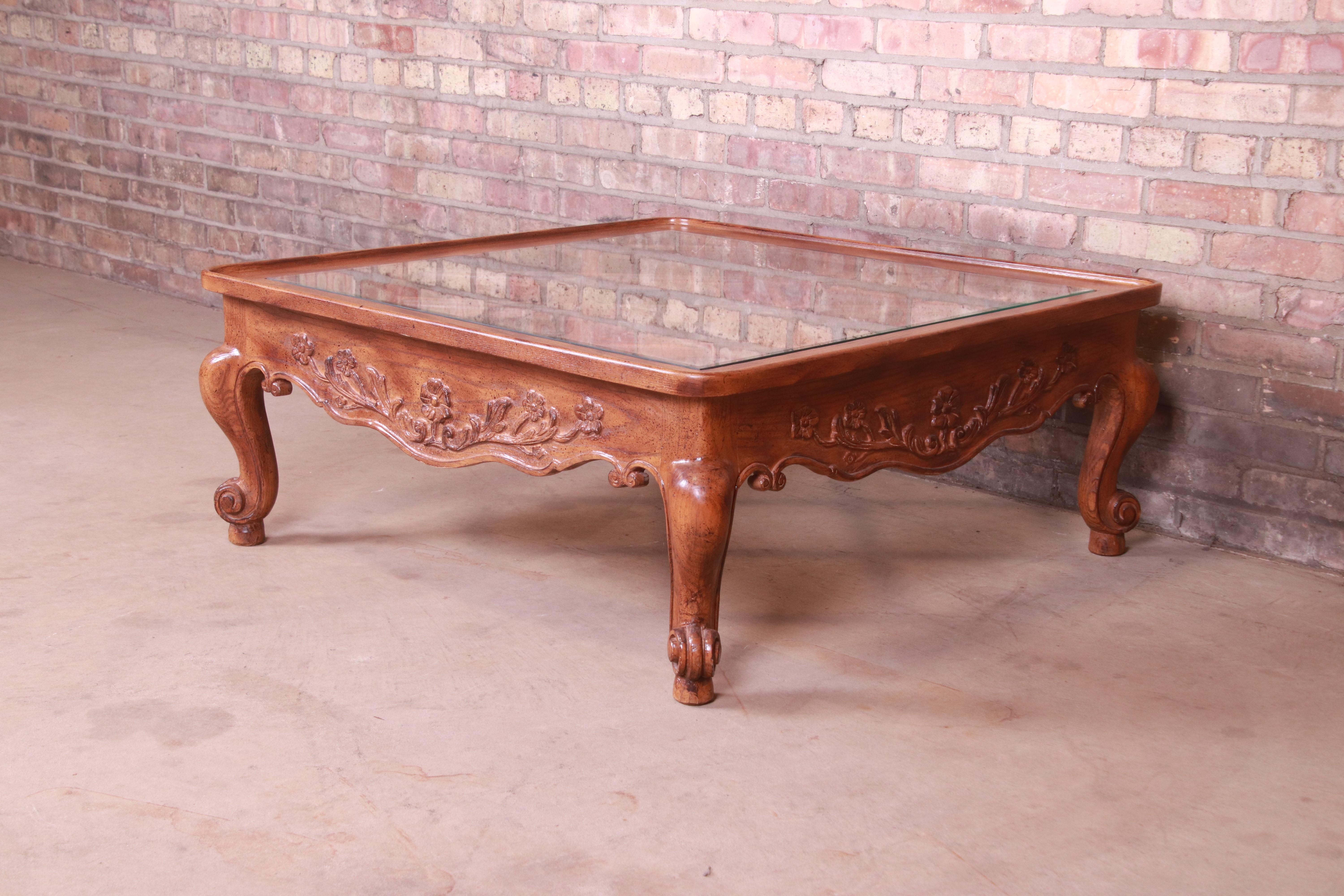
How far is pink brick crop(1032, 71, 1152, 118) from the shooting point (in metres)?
2.71

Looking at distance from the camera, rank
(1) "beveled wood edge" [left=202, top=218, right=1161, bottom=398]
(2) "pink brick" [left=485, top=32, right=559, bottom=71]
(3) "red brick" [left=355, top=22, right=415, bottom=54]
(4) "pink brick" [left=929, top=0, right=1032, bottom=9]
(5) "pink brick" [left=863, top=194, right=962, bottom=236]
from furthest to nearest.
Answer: (3) "red brick" [left=355, top=22, right=415, bottom=54], (2) "pink brick" [left=485, top=32, right=559, bottom=71], (5) "pink brick" [left=863, top=194, right=962, bottom=236], (4) "pink brick" [left=929, top=0, right=1032, bottom=9], (1) "beveled wood edge" [left=202, top=218, right=1161, bottom=398]

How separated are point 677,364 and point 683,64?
174 centimetres

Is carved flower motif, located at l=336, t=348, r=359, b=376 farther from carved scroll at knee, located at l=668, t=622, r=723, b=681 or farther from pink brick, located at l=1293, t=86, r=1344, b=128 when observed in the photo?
pink brick, located at l=1293, t=86, r=1344, b=128

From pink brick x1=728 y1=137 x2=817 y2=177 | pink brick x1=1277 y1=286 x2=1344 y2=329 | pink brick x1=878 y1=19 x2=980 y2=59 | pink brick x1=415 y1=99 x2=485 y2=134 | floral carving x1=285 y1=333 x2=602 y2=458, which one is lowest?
floral carving x1=285 y1=333 x2=602 y2=458

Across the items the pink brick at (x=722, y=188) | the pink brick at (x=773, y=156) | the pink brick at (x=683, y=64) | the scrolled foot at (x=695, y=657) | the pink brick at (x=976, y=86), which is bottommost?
the scrolled foot at (x=695, y=657)

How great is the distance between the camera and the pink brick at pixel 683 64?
338 cm

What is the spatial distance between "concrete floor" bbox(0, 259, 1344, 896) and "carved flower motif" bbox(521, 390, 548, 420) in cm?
40

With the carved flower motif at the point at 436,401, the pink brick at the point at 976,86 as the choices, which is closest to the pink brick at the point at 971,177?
the pink brick at the point at 976,86

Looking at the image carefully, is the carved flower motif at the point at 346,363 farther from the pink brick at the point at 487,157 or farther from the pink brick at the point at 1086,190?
the pink brick at the point at 487,157

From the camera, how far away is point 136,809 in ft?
5.75

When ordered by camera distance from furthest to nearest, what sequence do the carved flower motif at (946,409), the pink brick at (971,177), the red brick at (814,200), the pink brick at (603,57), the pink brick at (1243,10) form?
1. the pink brick at (603,57)
2. the red brick at (814,200)
3. the pink brick at (971,177)
4. the pink brick at (1243,10)
5. the carved flower motif at (946,409)

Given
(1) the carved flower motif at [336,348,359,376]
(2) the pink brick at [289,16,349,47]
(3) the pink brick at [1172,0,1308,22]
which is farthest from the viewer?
(2) the pink brick at [289,16,349,47]

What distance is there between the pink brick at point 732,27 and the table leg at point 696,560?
5.35ft

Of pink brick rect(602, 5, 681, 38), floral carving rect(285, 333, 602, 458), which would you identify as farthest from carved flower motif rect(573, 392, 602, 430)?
pink brick rect(602, 5, 681, 38)
